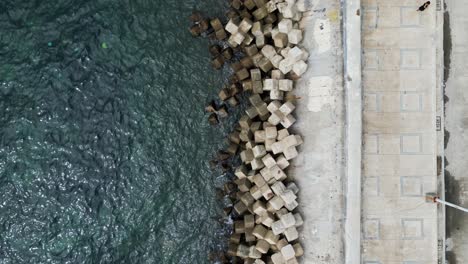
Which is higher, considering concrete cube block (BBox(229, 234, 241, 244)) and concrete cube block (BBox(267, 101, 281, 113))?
concrete cube block (BBox(267, 101, 281, 113))

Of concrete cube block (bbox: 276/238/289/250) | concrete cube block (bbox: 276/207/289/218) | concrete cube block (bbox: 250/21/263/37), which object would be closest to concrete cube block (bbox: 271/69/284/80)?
concrete cube block (bbox: 250/21/263/37)

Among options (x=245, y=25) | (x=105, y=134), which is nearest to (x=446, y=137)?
(x=245, y=25)

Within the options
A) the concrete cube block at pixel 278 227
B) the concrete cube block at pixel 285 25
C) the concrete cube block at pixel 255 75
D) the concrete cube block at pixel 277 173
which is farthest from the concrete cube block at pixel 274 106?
the concrete cube block at pixel 278 227

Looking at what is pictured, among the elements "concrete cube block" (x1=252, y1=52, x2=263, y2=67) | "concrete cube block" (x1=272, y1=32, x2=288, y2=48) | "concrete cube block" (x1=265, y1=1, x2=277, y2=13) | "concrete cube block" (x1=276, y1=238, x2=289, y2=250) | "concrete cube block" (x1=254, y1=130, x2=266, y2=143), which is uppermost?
"concrete cube block" (x1=265, y1=1, x2=277, y2=13)

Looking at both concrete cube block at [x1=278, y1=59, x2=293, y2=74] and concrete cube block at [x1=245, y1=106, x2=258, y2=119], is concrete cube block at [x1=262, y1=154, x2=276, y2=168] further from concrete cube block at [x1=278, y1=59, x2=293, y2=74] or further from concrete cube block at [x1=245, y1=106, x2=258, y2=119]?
concrete cube block at [x1=278, y1=59, x2=293, y2=74]

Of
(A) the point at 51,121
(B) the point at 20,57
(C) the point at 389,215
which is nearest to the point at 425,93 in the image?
(C) the point at 389,215

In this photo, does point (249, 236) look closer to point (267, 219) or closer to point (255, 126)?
point (267, 219)
